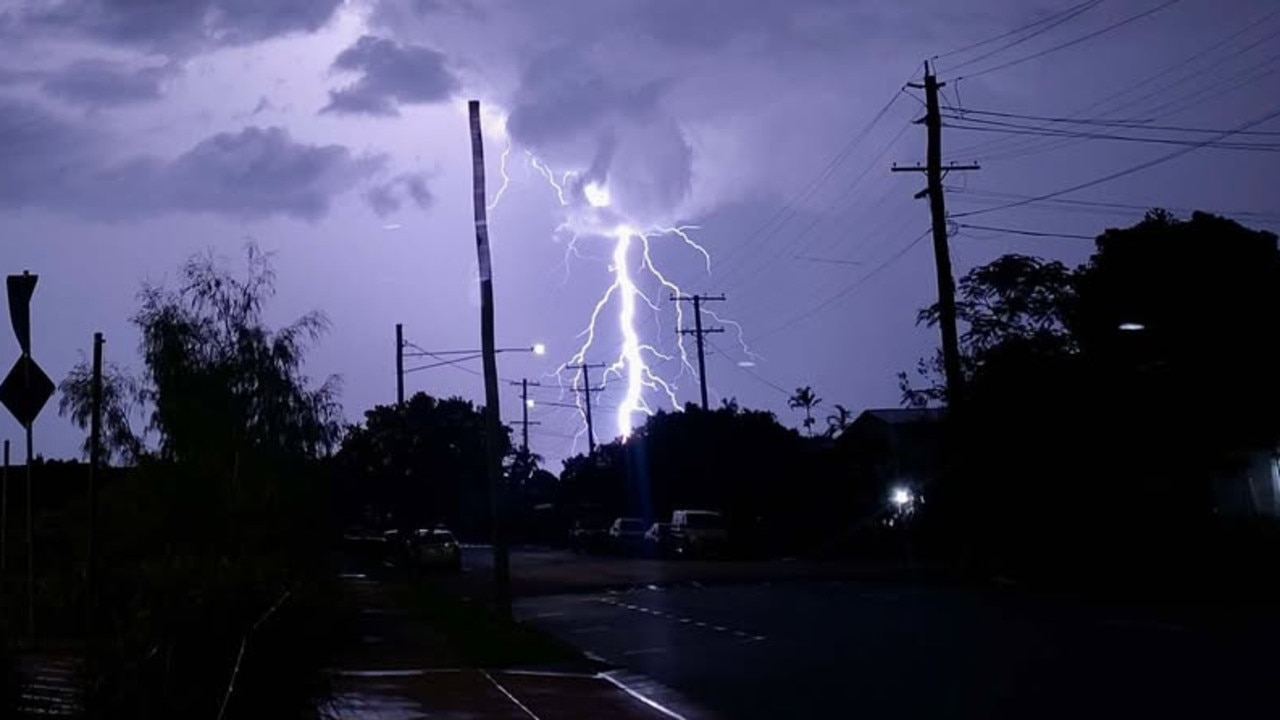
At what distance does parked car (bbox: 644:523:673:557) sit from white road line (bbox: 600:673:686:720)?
43.1 meters

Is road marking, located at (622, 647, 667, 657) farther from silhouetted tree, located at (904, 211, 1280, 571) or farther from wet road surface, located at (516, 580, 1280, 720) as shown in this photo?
silhouetted tree, located at (904, 211, 1280, 571)

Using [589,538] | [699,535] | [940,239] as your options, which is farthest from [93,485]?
[589,538]

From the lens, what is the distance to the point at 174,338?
3109 cm

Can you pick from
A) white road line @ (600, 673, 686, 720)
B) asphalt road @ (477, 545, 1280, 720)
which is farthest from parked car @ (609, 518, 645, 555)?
white road line @ (600, 673, 686, 720)

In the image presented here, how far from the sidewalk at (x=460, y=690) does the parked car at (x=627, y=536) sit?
1736 inches

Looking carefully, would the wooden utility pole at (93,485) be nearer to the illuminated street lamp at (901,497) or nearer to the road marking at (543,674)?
the road marking at (543,674)

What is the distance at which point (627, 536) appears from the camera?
228 feet

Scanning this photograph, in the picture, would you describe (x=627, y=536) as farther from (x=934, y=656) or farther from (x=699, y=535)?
(x=934, y=656)

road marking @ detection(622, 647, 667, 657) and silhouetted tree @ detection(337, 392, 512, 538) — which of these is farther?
silhouetted tree @ detection(337, 392, 512, 538)

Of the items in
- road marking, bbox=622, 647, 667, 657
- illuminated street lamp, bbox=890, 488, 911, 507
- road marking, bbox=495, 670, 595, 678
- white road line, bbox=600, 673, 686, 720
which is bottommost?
white road line, bbox=600, 673, 686, 720

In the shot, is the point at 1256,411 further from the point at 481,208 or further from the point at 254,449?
the point at 254,449

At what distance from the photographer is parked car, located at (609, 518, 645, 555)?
226ft

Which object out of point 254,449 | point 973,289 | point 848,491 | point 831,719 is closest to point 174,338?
point 254,449

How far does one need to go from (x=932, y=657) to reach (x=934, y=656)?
118 mm
